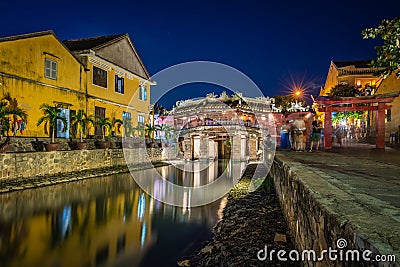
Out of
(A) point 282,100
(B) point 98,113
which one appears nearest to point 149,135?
(B) point 98,113

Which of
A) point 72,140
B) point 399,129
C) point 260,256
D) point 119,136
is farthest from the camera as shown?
point 119,136

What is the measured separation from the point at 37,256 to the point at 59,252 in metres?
0.40

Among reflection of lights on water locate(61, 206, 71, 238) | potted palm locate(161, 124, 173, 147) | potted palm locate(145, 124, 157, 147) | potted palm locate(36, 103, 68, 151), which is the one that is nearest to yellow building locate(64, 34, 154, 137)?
potted palm locate(145, 124, 157, 147)

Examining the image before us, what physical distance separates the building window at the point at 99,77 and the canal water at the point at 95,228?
35.0ft

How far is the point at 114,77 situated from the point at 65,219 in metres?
16.2

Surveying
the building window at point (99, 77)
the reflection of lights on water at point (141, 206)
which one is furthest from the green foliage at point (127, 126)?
the reflection of lights on water at point (141, 206)

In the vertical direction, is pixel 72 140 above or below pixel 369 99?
below

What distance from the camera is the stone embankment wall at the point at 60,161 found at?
1092 centimetres

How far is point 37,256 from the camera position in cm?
532

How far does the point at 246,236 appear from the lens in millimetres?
6461

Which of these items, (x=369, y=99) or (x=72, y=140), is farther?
(x=72, y=140)

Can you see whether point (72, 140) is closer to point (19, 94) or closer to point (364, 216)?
point (19, 94)

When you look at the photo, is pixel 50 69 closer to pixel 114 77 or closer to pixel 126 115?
pixel 114 77

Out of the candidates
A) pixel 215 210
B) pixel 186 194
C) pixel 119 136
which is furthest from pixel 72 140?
pixel 215 210
